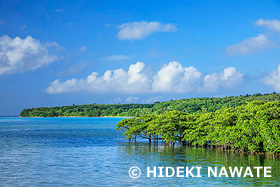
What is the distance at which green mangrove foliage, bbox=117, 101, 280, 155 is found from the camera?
125 ft

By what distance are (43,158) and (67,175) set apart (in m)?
12.3

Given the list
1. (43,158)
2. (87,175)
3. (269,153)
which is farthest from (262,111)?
(43,158)

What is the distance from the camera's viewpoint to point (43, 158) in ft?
140

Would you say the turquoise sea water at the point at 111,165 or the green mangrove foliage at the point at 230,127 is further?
the green mangrove foliage at the point at 230,127

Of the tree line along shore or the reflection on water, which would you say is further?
the tree line along shore

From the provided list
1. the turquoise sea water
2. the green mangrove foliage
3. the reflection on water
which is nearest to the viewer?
the reflection on water

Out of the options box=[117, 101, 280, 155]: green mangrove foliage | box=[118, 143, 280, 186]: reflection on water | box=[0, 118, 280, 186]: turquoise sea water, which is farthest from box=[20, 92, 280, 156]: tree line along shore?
box=[0, 118, 280, 186]: turquoise sea water

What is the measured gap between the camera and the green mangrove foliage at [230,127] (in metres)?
38.0

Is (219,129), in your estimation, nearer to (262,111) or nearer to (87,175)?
(262,111)

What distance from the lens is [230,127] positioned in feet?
139

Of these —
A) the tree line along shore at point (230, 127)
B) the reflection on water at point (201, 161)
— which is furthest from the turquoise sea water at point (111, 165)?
the tree line along shore at point (230, 127)

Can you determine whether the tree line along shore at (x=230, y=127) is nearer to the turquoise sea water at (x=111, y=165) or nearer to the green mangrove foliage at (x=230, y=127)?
the green mangrove foliage at (x=230, y=127)

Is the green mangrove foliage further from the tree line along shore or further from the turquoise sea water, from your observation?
the turquoise sea water

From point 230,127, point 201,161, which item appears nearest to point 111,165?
point 201,161
